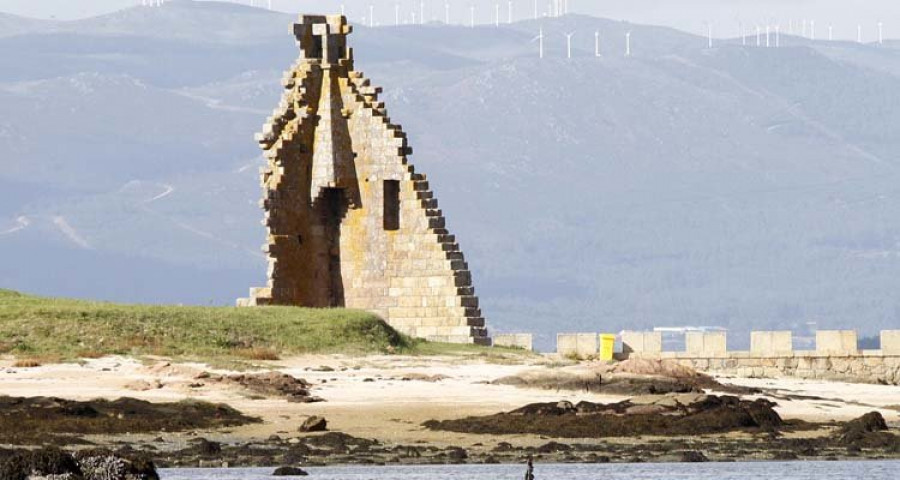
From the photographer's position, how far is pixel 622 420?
150 ft

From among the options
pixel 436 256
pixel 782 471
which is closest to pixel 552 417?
pixel 782 471

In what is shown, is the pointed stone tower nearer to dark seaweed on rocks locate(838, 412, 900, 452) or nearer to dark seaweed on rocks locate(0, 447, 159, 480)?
dark seaweed on rocks locate(838, 412, 900, 452)

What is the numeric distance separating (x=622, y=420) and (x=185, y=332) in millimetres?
9877

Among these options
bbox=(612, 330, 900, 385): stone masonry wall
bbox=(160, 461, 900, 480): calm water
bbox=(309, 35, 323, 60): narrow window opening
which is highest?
bbox=(309, 35, 323, 60): narrow window opening

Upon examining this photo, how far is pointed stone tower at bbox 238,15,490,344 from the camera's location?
62281mm

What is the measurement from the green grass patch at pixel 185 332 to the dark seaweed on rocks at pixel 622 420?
7.23 meters

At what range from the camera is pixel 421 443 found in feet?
143

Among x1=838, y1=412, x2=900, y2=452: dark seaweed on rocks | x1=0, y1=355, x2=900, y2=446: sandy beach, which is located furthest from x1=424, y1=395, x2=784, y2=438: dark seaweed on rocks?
x1=838, y1=412, x2=900, y2=452: dark seaweed on rocks

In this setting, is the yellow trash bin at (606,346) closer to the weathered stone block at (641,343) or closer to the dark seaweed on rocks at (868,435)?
the weathered stone block at (641,343)

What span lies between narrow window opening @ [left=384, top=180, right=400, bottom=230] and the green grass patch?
7.75 m

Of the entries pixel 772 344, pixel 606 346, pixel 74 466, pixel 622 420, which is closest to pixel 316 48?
pixel 606 346

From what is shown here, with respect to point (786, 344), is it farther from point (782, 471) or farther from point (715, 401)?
point (782, 471)

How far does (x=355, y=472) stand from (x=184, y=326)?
13.0 meters

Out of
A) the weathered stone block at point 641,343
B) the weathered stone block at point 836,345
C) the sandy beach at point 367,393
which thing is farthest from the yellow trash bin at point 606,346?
the weathered stone block at point 836,345
